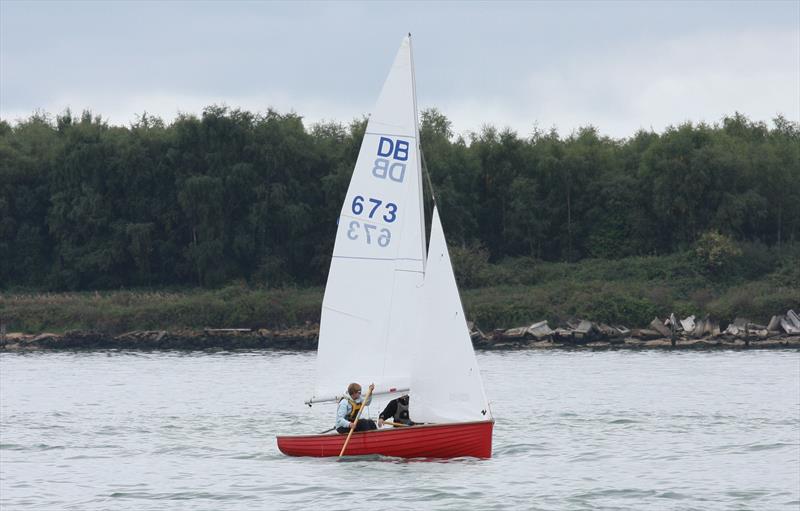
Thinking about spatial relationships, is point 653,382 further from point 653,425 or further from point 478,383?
point 478,383

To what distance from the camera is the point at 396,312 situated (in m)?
27.4

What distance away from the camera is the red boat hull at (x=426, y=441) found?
84.2 ft

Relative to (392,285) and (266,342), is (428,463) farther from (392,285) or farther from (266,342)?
(266,342)

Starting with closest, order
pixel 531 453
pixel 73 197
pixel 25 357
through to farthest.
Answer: pixel 531 453 < pixel 25 357 < pixel 73 197

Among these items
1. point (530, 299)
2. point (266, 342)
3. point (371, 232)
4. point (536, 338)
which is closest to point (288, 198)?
point (266, 342)

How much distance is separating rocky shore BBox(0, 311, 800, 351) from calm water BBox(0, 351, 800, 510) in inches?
466

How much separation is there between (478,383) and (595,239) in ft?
202

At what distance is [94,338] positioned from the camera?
7394 centimetres

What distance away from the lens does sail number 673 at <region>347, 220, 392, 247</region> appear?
89.7 ft

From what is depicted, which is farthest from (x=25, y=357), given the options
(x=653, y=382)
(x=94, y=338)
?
(x=653, y=382)

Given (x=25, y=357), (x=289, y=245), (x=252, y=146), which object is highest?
(x=252, y=146)

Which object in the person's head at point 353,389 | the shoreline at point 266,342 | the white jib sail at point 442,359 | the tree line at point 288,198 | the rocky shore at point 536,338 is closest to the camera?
the white jib sail at point 442,359

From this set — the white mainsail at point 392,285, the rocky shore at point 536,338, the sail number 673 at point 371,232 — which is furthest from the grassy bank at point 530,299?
the sail number 673 at point 371,232

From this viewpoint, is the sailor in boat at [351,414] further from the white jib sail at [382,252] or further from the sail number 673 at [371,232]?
the sail number 673 at [371,232]
